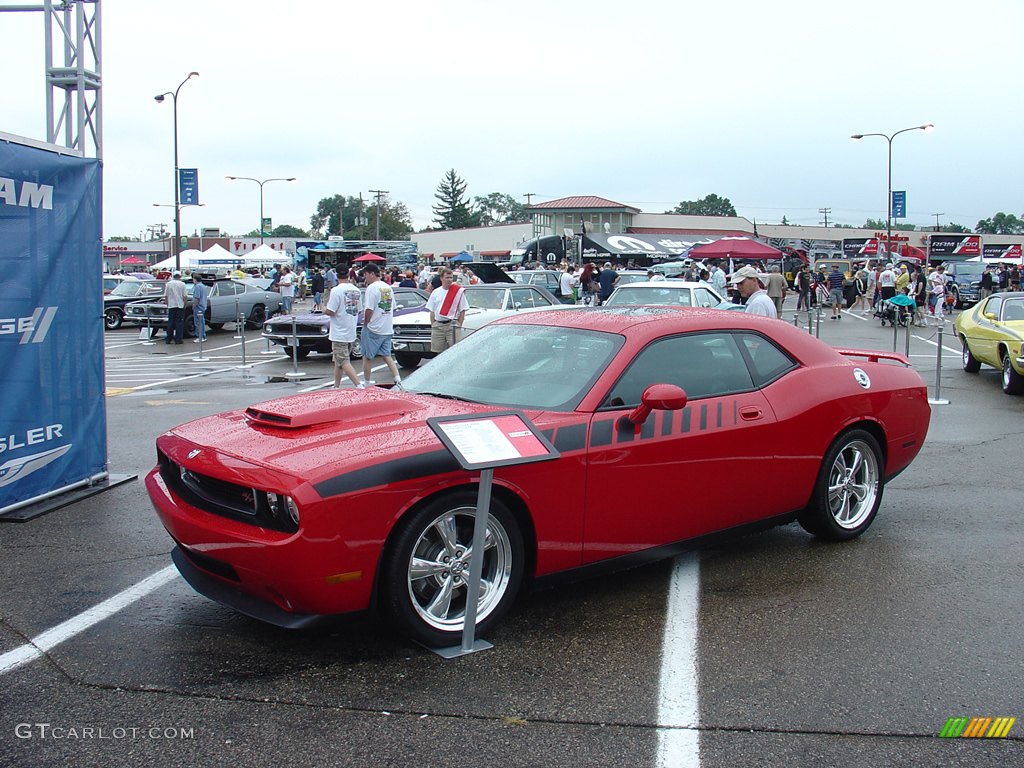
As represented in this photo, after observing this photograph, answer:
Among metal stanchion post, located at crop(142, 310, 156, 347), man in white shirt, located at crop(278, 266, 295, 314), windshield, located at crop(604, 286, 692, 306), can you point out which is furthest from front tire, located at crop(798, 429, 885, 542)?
man in white shirt, located at crop(278, 266, 295, 314)

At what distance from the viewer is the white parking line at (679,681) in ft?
10.8

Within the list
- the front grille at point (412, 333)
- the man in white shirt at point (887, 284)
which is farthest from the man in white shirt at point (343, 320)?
the man in white shirt at point (887, 284)

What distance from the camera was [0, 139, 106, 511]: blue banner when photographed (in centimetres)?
626

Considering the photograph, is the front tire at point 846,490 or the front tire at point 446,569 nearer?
the front tire at point 446,569

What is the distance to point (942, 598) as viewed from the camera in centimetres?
482

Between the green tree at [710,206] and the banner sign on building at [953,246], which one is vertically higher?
the green tree at [710,206]

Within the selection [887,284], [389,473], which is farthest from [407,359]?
[887,284]

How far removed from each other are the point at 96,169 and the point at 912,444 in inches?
241

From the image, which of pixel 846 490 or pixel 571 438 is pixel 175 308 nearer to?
pixel 846 490

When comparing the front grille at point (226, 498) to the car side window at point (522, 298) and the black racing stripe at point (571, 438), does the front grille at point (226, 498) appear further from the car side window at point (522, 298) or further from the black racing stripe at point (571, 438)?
the car side window at point (522, 298)

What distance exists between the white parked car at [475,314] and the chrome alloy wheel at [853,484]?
33.1 ft

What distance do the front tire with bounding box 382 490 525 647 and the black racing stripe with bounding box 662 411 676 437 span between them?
99 cm

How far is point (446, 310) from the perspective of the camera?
13.7 meters

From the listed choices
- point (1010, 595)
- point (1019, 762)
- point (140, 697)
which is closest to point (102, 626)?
point (140, 697)
